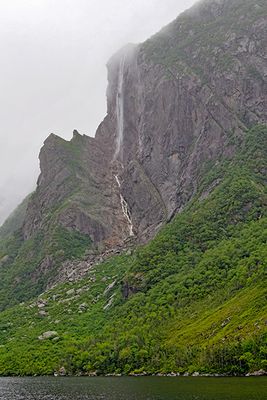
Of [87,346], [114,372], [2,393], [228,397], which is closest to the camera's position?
[228,397]

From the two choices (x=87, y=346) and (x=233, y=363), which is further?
(x=87, y=346)

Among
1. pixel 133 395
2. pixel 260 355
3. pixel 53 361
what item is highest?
pixel 53 361

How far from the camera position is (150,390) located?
10850 cm

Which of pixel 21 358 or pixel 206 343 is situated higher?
pixel 21 358

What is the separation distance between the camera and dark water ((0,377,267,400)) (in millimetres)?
93938

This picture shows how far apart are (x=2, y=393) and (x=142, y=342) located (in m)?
58.3

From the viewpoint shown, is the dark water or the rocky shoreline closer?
the dark water

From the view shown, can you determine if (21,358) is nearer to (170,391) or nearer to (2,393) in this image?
(2,393)

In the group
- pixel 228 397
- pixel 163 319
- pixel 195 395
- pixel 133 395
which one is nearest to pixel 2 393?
pixel 133 395

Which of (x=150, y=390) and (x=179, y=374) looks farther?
(x=179, y=374)

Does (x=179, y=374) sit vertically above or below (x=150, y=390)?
below

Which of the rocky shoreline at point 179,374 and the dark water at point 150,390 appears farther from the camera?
the rocky shoreline at point 179,374

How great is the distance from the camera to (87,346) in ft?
602

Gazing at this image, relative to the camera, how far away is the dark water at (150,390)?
308ft
